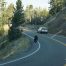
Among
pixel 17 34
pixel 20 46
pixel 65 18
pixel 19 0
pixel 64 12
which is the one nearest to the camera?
pixel 20 46

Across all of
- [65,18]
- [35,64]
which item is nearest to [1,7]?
[65,18]

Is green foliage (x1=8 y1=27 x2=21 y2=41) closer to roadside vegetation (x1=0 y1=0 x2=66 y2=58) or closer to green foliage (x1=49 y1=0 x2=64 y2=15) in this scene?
roadside vegetation (x1=0 y1=0 x2=66 y2=58)

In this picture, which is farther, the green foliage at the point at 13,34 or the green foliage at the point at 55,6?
the green foliage at the point at 55,6

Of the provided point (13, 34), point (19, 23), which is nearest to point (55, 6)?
point (19, 23)

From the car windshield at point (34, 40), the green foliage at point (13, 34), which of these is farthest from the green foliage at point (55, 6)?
the green foliage at point (13, 34)

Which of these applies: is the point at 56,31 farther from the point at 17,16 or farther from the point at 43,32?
the point at 17,16

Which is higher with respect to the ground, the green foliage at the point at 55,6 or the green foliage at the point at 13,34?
the green foliage at the point at 13,34

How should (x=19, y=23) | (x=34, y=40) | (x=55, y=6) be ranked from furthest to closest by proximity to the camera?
(x=55, y=6), (x=19, y=23), (x=34, y=40)

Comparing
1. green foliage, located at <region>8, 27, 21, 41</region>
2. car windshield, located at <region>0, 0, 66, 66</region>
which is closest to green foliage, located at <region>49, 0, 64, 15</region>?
car windshield, located at <region>0, 0, 66, 66</region>

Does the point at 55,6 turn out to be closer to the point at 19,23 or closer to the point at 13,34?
the point at 19,23

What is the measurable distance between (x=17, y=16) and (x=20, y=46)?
56.2 m

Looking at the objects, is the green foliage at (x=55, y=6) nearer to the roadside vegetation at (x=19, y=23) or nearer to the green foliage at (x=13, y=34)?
the roadside vegetation at (x=19, y=23)

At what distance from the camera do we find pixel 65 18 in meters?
82.2

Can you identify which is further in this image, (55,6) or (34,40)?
(55,6)
